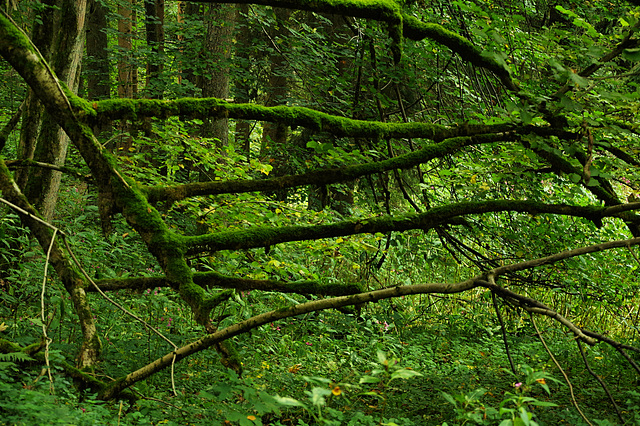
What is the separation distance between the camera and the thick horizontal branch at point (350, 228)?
3.19 metres

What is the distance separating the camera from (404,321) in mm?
7176

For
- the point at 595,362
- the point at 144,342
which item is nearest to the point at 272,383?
the point at 144,342

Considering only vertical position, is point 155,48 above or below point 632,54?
above

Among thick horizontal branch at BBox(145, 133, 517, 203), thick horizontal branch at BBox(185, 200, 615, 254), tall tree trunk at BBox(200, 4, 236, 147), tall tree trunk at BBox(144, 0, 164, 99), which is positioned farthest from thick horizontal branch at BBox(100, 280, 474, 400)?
tall tree trunk at BBox(144, 0, 164, 99)

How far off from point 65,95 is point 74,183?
694cm

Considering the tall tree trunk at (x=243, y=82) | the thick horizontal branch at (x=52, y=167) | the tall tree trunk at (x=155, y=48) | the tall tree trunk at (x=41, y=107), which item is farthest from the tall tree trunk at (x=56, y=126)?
the tall tree trunk at (x=243, y=82)

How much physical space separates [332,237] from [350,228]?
54 cm

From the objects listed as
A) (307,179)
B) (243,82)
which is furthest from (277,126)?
(307,179)

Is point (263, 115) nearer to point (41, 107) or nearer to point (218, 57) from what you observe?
point (41, 107)

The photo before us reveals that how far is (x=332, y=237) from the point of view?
378 centimetres

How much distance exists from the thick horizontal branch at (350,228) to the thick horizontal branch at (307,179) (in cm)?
33

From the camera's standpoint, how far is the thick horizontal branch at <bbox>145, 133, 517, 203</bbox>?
10.7 feet

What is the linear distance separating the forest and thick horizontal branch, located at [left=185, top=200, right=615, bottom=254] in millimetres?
16

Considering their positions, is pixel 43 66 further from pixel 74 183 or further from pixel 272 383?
pixel 74 183
